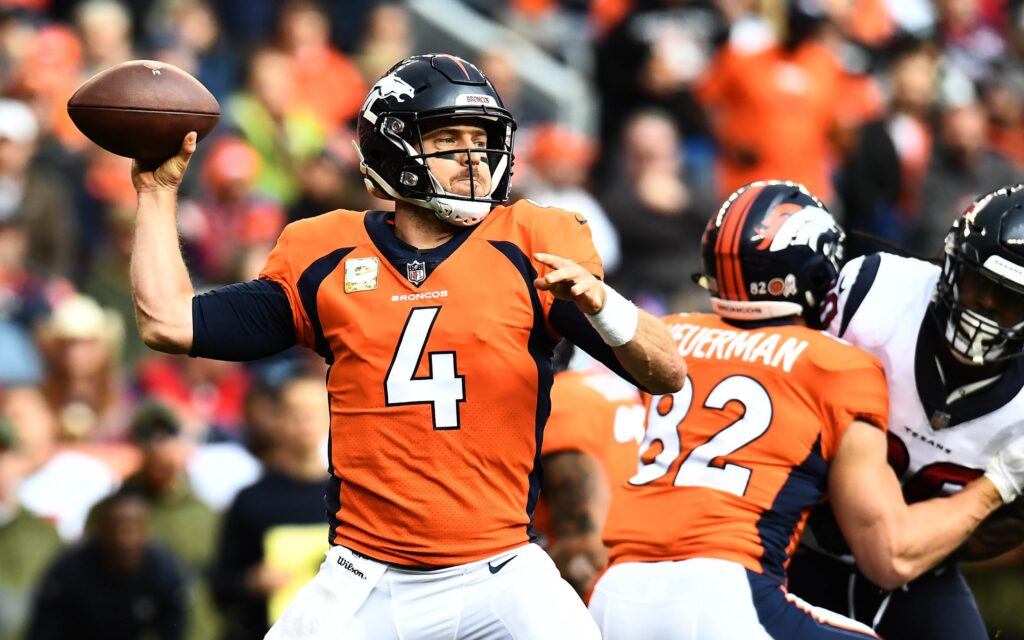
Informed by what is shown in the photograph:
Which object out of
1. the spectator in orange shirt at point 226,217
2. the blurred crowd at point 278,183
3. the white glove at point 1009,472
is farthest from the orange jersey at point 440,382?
the spectator in orange shirt at point 226,217

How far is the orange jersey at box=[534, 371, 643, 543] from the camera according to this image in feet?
18.7

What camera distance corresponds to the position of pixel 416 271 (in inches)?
176

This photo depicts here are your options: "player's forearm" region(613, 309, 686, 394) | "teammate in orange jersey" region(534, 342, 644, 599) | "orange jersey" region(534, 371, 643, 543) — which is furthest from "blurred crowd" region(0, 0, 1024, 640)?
"player's forearm" region(613, 309, 686, 394)

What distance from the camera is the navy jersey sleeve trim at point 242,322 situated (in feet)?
14.6

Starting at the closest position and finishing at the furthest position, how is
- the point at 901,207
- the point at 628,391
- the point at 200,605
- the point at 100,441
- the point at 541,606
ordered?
the point at 541,606 < the point at 628,391 < the point at 200,605 < the point at 100,441 < the point at 901,207

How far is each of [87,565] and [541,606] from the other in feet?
14.2

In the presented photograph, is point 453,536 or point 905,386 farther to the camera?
point 905,386

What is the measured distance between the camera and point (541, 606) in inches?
169

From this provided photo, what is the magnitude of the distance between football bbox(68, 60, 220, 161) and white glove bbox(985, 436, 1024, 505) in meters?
2.56

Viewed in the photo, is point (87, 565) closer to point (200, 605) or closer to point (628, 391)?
point (200, 605)

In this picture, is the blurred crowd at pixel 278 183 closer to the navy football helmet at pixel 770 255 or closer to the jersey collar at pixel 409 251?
the navy football helmet at pixel 770 255

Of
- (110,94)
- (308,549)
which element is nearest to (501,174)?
(110,94)

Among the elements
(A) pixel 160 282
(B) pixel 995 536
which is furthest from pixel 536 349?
(B) pixel 995 536

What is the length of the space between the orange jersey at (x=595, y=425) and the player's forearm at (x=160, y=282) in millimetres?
1648
